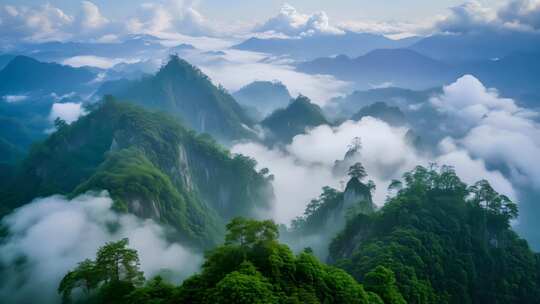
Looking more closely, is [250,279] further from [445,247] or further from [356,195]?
[356,195]

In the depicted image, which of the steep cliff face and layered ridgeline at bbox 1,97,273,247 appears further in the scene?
the steep cliff face

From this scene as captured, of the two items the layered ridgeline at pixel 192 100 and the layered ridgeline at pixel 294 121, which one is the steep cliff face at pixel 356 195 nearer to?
the layered ridgeline at pixel 294 121

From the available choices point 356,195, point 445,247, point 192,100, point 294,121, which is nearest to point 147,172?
point 356,195

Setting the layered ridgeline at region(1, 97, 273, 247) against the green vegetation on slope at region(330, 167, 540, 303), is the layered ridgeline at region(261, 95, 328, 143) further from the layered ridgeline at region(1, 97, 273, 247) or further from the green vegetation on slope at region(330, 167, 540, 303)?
the green vegetation on slope at region(330, 167, 540, 303)

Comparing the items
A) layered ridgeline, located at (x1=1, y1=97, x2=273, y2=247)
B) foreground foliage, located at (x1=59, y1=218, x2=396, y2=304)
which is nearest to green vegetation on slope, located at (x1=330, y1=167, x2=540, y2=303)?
foreground foliage, located at (x1=59, y1=218, x2=396, y2=304)

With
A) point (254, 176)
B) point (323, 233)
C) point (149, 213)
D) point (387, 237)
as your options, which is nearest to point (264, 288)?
point (387, 237)

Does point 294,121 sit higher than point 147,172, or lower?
higher

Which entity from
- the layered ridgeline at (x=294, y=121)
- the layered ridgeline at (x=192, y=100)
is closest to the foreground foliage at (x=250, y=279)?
the layered ridgeline at (x=294, y=121)
